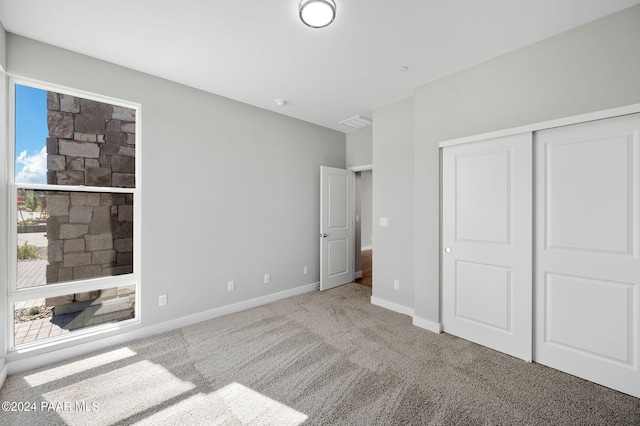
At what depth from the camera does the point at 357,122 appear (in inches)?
174

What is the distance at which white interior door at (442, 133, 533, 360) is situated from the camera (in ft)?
8.09

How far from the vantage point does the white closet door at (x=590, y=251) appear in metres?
1.99

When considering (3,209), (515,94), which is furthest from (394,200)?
(3,209)

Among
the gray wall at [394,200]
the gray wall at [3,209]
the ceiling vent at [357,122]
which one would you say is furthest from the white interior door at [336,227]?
the gray wall at [3,209]

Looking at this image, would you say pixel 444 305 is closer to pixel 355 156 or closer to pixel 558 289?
pixel 558 289

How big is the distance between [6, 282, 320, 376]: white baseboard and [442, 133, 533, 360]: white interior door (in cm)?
254

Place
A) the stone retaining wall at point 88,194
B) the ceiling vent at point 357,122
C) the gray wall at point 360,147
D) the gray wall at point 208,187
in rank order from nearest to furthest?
the stone retaining wall at point 88,194, the gray wall at point 208,187, the ceiling vent at point 357,122, the gray wall at point 360,147

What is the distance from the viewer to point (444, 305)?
3006mm

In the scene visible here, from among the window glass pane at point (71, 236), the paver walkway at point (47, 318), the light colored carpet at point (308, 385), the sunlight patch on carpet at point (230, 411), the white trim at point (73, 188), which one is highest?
the white trim at point (73, 188)

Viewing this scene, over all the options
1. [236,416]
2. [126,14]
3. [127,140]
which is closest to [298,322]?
[236,416]

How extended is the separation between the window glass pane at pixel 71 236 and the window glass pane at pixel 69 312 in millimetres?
196

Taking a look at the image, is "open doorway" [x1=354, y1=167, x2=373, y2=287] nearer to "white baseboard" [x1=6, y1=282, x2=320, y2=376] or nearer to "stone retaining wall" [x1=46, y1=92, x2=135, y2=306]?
"white baseboard" [x1=6, y1=282, x2=320, y2=376]

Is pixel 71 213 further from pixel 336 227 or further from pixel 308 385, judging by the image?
pixel 336 227

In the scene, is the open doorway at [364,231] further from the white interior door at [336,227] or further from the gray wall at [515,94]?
the gray wall at [515,94]
